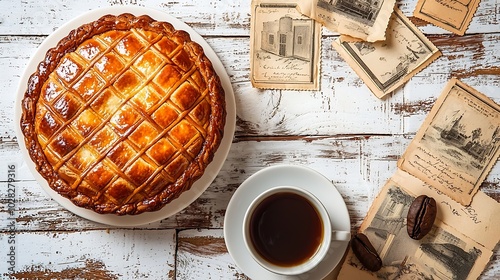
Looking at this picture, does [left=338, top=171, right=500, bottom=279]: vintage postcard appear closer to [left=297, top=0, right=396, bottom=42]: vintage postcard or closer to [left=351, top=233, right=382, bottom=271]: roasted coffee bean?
[left=351, top=233, right=382, bottom=271]: roasted coffee bean

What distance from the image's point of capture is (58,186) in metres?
1.24

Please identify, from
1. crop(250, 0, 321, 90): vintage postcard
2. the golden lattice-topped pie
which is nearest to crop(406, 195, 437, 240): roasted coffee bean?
A: crop(250, 0, 321, 90): vintage postcard

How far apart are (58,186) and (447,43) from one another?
1.01m

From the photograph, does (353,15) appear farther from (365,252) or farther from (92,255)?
(92,255)

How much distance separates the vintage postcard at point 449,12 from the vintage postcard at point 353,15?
9cm

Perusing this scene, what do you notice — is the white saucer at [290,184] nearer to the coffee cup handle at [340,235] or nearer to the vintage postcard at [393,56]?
the coffee cup handle at [340,235]

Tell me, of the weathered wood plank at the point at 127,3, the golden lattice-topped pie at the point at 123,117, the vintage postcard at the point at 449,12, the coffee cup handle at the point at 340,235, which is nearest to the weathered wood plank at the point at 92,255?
the golden lattice-topped pie at the point at 123,117

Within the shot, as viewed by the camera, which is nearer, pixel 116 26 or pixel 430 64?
pixel 116 26

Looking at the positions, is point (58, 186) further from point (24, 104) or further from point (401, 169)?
point (401, 169)

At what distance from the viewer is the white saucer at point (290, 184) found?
1.36 m

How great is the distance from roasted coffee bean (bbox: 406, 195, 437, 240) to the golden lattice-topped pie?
0.52 metres

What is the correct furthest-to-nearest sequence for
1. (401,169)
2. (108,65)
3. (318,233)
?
1. (401,169)
2. (318,233)
3. (108,65)

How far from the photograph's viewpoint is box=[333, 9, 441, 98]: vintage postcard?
1.45m

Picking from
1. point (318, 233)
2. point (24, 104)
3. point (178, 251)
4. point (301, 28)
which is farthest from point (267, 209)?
point (24, 104)
